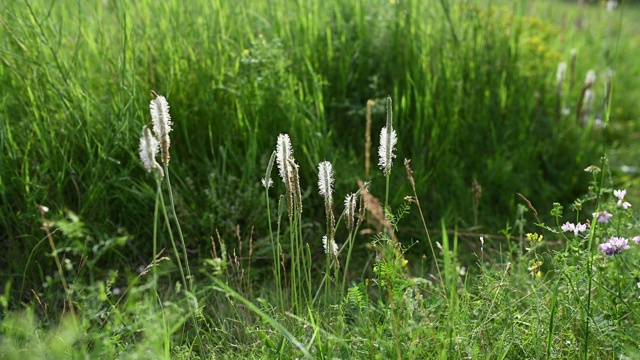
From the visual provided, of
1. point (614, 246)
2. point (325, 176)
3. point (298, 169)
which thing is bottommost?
point (614, 246)

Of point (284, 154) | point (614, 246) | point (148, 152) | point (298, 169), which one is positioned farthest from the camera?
point (298, 169)

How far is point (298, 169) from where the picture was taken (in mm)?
2291

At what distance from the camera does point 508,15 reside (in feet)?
14.2

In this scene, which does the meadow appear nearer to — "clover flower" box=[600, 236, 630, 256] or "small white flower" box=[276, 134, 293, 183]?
"clover flower" box=[600, 236, 630, 256]

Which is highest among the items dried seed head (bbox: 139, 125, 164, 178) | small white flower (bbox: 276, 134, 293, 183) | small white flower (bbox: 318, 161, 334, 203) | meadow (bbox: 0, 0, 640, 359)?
dried seed head (bbox: 139, 125, 164, 178)

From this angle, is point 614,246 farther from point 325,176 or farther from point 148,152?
point 148,152

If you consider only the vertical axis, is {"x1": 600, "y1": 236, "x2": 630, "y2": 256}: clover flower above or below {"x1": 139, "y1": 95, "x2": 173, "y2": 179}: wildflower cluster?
below

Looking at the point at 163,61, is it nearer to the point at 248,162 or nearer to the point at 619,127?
the point at 248,162

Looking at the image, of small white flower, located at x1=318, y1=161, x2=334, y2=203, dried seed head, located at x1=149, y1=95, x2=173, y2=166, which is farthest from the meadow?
dried seed head, located at x1=149, y1=95, x2=173, y2=166

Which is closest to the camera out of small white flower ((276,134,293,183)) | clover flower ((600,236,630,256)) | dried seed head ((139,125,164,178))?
dried seed head ((139,125,164,178))

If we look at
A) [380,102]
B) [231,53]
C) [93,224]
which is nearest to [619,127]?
[380,102]

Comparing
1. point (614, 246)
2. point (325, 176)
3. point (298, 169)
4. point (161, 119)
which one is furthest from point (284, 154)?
point (614, 246)

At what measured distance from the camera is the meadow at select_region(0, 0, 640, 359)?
2076 millimetres

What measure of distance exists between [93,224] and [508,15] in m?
2.89
